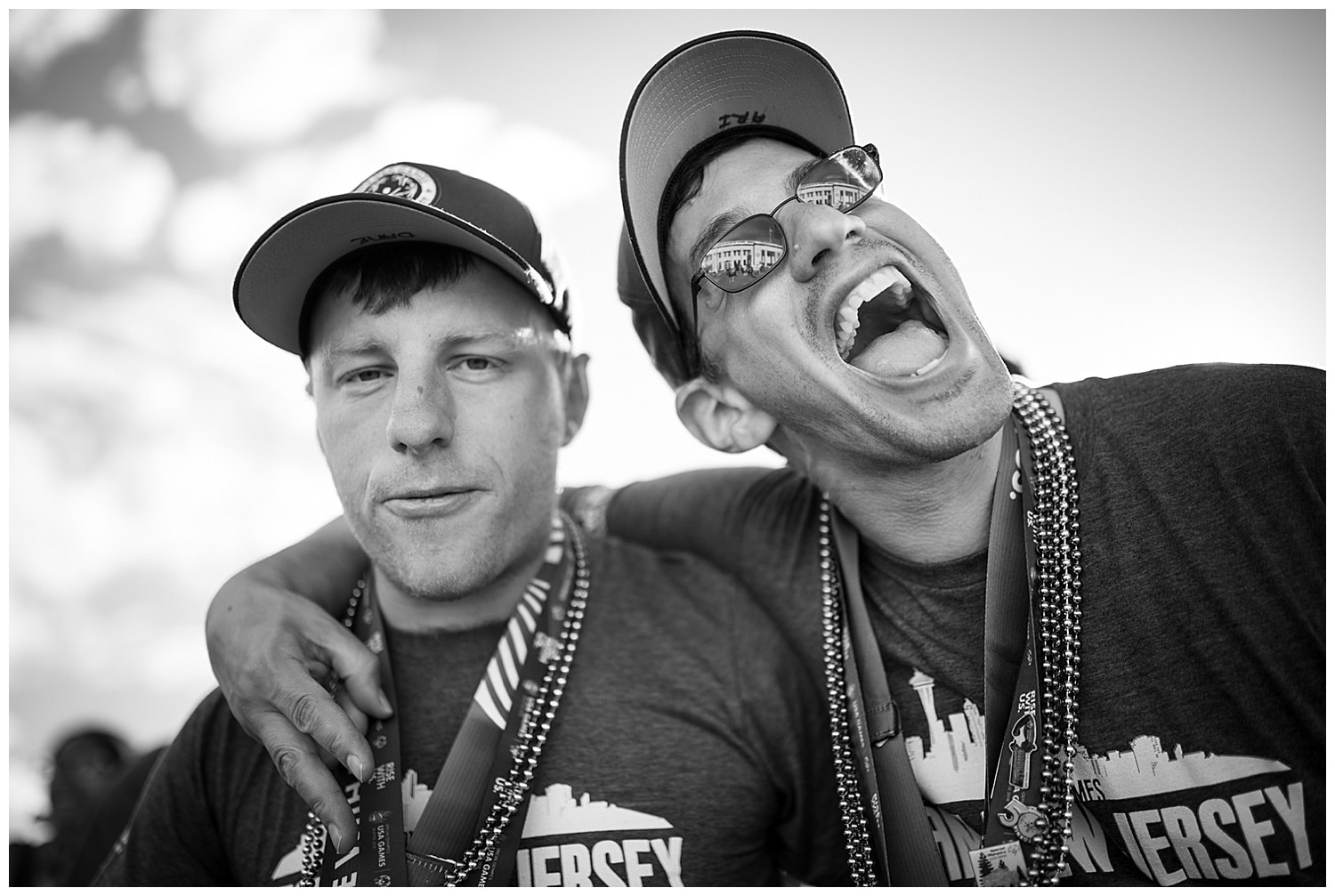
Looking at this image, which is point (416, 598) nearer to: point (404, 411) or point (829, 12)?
point (404, 411)

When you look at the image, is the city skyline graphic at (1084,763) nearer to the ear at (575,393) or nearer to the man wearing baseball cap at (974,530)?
the man wearing baseball cap at (974,530)

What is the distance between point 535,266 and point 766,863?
1.82 meters

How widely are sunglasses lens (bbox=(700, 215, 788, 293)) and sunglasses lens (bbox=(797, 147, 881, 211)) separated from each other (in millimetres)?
139

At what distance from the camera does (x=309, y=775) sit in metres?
2.18

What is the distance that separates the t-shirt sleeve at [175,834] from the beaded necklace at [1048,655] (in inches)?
69.1

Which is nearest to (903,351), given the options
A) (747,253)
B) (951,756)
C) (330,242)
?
(747,253)

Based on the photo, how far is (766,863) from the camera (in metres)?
2.51

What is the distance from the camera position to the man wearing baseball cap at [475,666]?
2.30 m

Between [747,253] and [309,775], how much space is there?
5.62ft

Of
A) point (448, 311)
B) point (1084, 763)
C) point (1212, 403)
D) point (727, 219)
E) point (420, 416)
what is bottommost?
point (1084, 763)

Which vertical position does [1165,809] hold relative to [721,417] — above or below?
below

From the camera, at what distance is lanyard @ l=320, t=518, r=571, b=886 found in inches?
87.6

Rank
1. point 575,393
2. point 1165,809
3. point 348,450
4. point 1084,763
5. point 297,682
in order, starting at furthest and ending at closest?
point 575,393, point 348,450, point 297,682, point 1084,763, point 1165,809

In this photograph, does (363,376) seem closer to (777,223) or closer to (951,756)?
(777,223)
